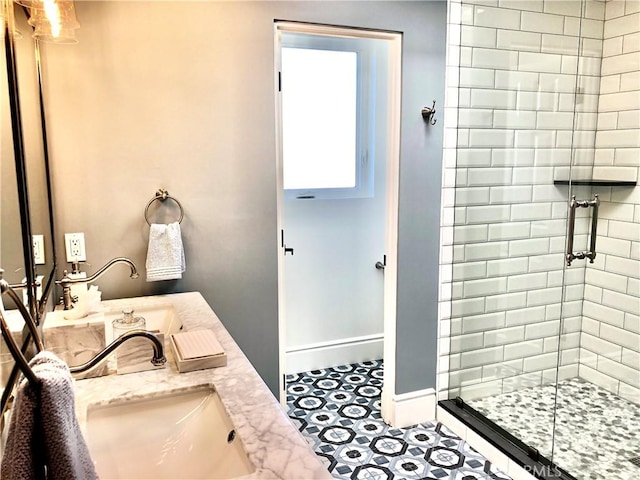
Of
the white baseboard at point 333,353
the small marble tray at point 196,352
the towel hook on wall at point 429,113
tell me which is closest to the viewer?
the small marble tray at point 196,352

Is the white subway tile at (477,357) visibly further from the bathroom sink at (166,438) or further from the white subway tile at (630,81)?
the bathroom sink at (166,438)

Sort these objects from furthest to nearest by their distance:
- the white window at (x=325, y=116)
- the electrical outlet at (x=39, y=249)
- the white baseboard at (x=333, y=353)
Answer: the white baseboard at (x=333, y=353) → the white window at (x=325, y=116) → the electrical outlet at (x=39, y=249)

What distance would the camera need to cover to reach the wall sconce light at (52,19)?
5.68ft

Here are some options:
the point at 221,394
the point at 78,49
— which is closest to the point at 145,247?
the point at 78,49

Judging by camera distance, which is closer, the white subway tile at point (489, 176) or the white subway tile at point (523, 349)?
the white subway tile at point (489, 176)

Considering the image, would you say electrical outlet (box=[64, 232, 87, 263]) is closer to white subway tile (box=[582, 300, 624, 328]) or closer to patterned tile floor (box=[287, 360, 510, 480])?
patterned tile floor (box=[287, 360, 510, 480])

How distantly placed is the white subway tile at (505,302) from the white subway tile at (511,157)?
0.74 meters

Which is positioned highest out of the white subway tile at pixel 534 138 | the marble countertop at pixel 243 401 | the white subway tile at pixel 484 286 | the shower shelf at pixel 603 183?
the white subway tile at pixel 534 138

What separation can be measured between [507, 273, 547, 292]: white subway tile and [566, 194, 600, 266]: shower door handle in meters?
0.18

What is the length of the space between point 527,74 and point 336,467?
7.47ft

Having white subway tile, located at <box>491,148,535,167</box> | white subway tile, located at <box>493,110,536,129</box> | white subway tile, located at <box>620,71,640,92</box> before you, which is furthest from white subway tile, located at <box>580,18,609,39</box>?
white subway tile, located at <box>491,148,535,167</box>

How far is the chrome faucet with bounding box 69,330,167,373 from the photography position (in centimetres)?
103

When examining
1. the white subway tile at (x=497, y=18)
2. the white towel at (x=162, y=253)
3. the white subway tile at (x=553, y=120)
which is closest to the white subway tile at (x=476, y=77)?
the white subway tile at (x=497, y=18)

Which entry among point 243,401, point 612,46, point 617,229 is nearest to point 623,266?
point 617,229
